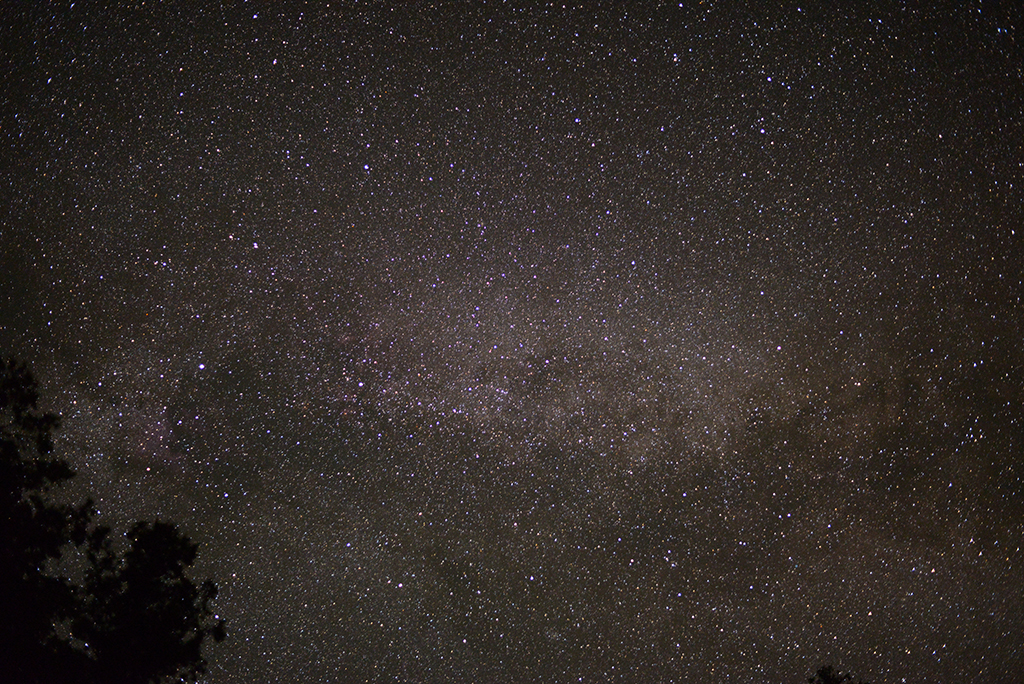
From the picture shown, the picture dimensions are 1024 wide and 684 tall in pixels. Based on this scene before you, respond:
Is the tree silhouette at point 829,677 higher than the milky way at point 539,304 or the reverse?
the reverse

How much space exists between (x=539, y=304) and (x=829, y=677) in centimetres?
226

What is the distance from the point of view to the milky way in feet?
6.79

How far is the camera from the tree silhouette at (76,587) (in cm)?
226

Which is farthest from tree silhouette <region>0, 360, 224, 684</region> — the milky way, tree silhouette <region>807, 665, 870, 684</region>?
tree silhouette <region>807, 665, 870, 684</region>

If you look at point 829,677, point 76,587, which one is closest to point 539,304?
point 829,677

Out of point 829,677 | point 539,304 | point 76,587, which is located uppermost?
point 539,304

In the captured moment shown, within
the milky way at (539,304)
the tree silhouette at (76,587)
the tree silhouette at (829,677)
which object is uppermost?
the milky way at (539,304)

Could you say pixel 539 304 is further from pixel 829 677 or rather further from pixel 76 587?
pixel 76 587

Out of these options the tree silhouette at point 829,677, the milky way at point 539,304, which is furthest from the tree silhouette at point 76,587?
the tree silhouette at point 829,677

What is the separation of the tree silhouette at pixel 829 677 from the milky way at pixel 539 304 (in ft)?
0.56

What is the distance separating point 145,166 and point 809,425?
3121 mm

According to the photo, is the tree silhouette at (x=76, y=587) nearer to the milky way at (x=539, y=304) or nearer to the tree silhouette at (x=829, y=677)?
the milky way at (x=539, y=304)

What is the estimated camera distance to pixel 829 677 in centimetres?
233

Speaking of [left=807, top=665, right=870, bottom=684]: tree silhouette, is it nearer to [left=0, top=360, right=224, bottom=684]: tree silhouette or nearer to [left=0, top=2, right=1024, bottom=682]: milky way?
[left=0, top=2, right=1024, bottom=682]: milky way
